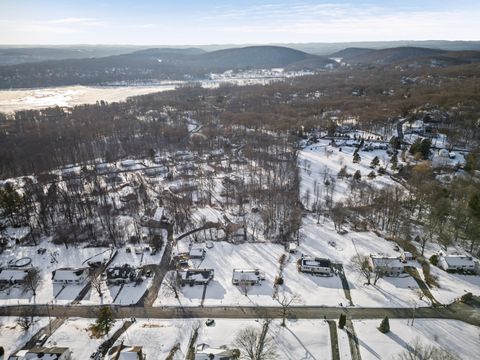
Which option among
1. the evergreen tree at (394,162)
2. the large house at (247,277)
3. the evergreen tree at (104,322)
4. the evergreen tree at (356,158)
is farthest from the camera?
the evergreen tree at (356,158)

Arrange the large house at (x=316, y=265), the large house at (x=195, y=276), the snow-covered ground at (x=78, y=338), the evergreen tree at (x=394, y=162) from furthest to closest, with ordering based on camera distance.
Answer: the evergreen tree at (x=394, y=162)
the large house at (x=316, y=265)
the large house at (x=195, y=276)
the snow-covered ground at (x=78, y=338)

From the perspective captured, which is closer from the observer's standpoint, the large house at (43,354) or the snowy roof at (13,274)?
the large house at (43,354)

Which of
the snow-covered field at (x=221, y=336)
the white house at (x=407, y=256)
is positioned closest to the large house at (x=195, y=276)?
the snow-covered field at (x=221, y=336)

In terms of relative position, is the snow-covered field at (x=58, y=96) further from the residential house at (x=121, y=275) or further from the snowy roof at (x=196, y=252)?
the snowy roof at (x=196, y=252)

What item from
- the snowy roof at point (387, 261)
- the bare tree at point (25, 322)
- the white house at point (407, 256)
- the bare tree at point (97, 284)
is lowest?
the bare tree at point (25, 322)

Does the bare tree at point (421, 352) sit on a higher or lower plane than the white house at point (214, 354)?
lower

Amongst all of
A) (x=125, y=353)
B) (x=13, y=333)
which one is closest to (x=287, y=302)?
(x=125, y=353)

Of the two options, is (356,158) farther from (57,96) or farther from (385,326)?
(57,96)

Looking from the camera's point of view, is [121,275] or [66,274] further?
[66,274]
